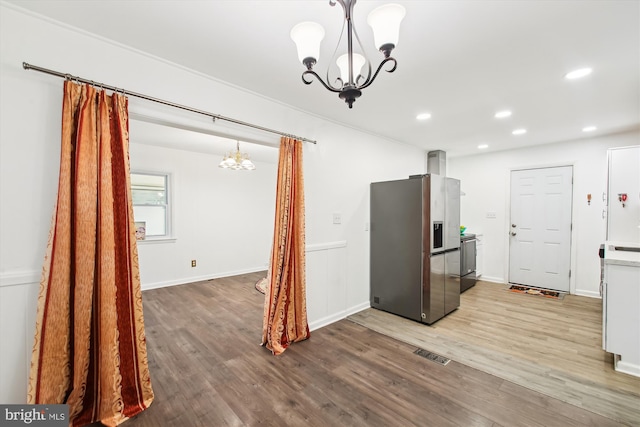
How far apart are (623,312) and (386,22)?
9.83 ft

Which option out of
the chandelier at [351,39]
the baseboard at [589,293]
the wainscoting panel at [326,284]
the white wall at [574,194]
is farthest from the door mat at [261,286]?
the baseboard at [589,293]

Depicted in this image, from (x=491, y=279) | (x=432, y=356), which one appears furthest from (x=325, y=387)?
(x=491, y=279)

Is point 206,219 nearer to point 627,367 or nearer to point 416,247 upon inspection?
point 416,247

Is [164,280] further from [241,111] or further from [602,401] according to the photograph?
[602,401]

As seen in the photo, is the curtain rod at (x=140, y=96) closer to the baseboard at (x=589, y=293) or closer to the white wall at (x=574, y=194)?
the white wall at (x=574, y=194)

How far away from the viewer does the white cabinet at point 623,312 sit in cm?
218

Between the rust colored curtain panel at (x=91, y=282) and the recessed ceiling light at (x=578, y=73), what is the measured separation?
136 inches

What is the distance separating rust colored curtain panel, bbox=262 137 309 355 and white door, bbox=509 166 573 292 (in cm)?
424

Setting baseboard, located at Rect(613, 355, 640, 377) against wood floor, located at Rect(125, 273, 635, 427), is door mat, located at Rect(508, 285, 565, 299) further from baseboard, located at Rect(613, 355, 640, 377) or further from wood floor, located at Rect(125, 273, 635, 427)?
wood floor, located at Rect(125, 273, 635, 427)

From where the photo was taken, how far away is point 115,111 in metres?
1.78

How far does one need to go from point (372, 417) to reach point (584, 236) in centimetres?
463

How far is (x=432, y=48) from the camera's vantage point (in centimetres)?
185

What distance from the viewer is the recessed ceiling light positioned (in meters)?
2.13

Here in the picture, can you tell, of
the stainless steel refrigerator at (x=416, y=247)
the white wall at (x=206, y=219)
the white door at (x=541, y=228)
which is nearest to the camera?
the stainless steel refrigerator at (x=416, y=247)
